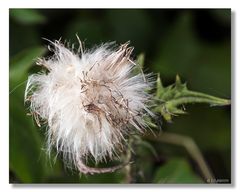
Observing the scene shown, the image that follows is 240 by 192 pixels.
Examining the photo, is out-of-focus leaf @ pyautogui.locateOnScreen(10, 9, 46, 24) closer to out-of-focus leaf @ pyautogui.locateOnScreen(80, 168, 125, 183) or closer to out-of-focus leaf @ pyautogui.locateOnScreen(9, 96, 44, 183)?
out-of-focus leaf @ pyautogui.locateOnScreen(9, 96, 44, 183)

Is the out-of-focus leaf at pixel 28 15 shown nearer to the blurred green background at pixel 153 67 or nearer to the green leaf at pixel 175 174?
the blurred green background at pixel 153 67

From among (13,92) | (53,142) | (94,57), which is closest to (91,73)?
(94,57)

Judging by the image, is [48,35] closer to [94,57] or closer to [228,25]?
[94,57]

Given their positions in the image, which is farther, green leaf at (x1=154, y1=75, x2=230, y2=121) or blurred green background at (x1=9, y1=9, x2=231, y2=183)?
blurred green background at (x1=9, y1=9, x2=231, y2=183)

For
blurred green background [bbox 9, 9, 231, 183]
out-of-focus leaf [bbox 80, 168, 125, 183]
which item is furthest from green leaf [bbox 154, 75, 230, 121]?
out-of-focus leaf [bbox 80, 168, 125, 183]

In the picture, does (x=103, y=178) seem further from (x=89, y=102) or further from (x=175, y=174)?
(x=89, y=102)

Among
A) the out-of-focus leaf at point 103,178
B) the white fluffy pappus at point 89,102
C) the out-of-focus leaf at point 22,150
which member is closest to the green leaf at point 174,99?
the white fluffy pappus at point 89,102

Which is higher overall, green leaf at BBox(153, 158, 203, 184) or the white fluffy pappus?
the white fluffy pappus

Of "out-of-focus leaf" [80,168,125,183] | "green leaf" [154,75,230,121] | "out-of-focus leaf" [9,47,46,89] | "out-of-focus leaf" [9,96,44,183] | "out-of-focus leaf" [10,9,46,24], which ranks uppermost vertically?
"out-of-focus leaf" [10,9,46,24]
